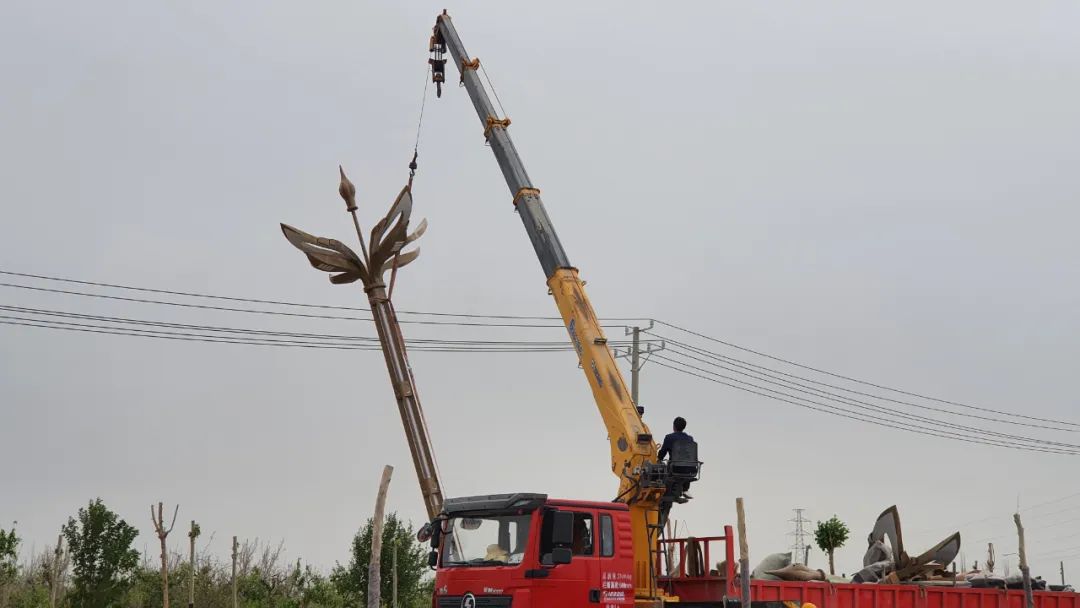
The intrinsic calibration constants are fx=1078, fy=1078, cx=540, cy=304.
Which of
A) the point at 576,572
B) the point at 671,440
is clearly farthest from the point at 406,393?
the point at 576,572

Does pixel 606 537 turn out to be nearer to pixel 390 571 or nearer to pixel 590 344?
pixel 590 344

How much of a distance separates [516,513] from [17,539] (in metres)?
36.2

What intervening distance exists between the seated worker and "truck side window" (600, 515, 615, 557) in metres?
2.81

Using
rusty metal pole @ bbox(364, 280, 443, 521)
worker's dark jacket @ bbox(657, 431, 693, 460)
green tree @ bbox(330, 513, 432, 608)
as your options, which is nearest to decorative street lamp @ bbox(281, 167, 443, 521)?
rusty metal pole @ bbox(364, 280, 443, 521)

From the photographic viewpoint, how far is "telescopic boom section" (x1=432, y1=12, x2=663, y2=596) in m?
19.0

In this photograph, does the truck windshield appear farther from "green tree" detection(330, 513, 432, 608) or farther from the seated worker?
"green tree" detection(330, 513, 432, 608)

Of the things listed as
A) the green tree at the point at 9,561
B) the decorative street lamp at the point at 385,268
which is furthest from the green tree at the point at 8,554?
the decorative street lamp at the point at 385,268

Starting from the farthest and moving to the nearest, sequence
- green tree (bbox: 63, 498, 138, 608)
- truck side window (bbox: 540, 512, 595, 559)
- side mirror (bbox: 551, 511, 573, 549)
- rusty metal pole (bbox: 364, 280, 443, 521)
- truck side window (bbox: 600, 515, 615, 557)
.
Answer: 1. green tree (bbox: 63, 498, 138, 608)
2. rusty metal pole (bbox: 364, 280, 443, 521)
3. truck side window (bbox: 600, 515, 615, 557)
4. truck side window (bbox: 540, 512, 595, 559)
5. side mirror (bbox: 551, 511, 573, 549)

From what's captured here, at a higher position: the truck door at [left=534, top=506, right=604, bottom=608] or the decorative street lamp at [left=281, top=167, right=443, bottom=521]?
the decorative street lamp at [left=281, top=167, right=443, bottom=521]

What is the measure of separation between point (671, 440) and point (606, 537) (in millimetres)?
3101

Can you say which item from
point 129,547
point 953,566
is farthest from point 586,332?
point 129,547

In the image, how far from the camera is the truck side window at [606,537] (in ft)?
53.1

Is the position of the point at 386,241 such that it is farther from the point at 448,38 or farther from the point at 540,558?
the point at 540,558

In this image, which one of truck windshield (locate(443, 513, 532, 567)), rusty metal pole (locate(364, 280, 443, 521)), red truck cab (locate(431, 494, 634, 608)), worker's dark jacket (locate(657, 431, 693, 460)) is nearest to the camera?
red truck cab (locate(431, 494, 634, 608))
